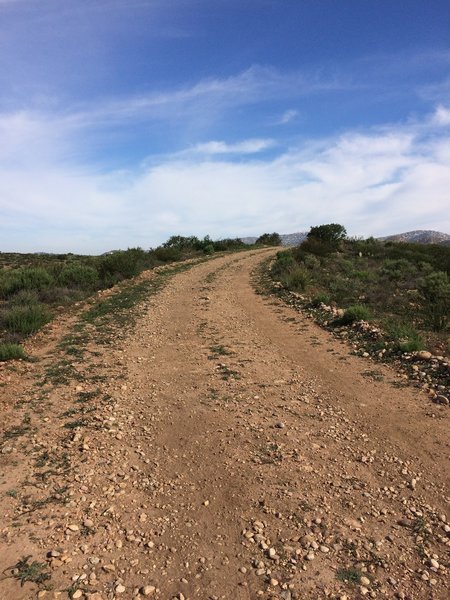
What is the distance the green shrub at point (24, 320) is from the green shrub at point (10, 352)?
1614 millimetres

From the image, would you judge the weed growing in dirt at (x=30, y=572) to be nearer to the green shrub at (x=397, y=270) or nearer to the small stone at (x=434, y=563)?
the small stone at (x=434, y=563)

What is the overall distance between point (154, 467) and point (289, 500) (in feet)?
5.00

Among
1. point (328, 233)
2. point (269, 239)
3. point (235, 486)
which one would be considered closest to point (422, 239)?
point (269, 239)

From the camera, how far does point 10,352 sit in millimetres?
7945

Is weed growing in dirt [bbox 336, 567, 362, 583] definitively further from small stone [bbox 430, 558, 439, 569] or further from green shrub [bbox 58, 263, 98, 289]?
green shrub [bbox 58, 263, 98, 289]

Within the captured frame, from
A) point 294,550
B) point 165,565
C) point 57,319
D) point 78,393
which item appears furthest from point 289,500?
point 57,319

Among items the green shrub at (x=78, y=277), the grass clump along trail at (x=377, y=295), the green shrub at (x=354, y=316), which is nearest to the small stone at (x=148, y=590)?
the grass clump along trail at (x=377, y=295)

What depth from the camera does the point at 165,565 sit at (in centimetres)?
345

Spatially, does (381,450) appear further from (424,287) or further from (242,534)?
(424,287)

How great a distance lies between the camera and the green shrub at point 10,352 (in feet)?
25.8

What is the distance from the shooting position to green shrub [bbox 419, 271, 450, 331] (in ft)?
35.3

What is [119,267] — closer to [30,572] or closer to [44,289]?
[44,289]

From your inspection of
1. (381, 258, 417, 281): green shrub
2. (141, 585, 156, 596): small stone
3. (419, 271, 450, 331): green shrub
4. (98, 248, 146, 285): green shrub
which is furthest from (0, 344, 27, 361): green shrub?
(381, 258, 417, 281): green shrub

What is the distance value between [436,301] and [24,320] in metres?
11.7
